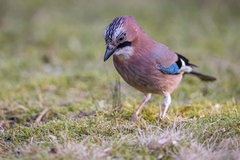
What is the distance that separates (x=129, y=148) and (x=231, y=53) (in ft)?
20.1

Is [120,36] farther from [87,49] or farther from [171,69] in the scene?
[87,49]

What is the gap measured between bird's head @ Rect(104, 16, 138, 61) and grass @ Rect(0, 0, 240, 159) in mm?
625

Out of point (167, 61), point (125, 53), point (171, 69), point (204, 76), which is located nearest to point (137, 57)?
point (125, 53)

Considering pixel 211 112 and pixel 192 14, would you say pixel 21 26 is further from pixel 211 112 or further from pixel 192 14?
pixel 211 112

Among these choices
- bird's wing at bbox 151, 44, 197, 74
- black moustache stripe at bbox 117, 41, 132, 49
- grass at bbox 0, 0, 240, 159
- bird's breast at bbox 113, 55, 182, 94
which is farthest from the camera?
bird's wing at bbox 151, 44, 197, 74

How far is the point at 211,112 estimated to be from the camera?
11.6 ft

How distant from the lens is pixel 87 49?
24.9 feet

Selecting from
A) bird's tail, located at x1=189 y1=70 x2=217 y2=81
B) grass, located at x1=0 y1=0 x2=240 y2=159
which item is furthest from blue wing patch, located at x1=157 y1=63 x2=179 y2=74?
bird's tail, located at x1=189 y1=70 x2=217 y2=81

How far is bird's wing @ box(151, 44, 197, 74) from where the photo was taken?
3598 mm

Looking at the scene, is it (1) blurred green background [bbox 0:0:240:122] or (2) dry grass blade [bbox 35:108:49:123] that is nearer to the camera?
(2) dry grass blade [bbox 35:108:49:123]

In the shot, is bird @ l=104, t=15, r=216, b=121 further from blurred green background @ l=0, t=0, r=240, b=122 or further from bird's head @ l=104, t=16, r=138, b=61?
blurred green background @ l=0, t=0, r=240, b=122

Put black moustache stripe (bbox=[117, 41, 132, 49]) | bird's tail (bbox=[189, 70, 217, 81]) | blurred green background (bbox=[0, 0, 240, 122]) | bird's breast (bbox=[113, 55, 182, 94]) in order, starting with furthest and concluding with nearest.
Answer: blurred green background (bbox=[0, 0, 240, 122]) < bird's tail (bbox=[189, 70, 217, 81]) < bird's breast (bbox=[113, 55, 182, 94]) < black moustache stripe (bbox=[117, 41, 132, 49])

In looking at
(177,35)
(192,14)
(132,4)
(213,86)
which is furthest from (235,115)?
(132,4)

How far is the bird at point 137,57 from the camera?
10.6ft
